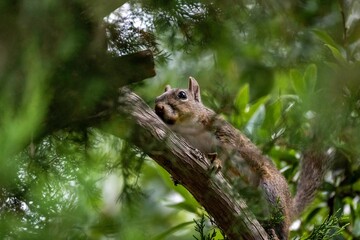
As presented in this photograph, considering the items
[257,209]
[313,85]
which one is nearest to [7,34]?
[257,209]

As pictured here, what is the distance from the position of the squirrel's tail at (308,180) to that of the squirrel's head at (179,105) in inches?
16.3

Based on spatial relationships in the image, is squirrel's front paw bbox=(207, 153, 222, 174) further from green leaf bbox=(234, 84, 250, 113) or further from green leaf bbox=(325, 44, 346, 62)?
green leaf bbox=(234, 84, 250, 113)

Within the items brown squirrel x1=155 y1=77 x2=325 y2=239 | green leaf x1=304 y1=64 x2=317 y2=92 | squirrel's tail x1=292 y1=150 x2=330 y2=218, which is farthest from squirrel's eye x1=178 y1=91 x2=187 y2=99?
green leaf x1=304 y1=64 x2=317 y2=92

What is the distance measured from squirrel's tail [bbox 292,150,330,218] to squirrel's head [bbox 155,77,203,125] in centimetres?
41

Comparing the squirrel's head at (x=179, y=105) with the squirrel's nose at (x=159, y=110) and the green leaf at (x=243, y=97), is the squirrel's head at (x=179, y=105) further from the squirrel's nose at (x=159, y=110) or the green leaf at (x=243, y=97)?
the green leaf at (x=243, y=97)

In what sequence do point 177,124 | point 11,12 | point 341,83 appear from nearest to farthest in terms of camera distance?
point 11,12 < point 341,83 < point 177,124

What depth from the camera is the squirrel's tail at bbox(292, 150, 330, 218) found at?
244cm

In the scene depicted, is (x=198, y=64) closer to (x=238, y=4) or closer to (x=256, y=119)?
(x=238, y=4)

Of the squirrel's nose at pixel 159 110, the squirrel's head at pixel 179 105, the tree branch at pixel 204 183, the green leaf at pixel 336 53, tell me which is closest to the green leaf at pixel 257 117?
the squirrel's head at pixel 179 105

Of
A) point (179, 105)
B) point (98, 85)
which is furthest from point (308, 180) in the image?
point (98, 85)

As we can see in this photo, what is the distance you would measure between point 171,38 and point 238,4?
0.11 m

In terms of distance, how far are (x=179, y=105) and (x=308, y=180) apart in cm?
52

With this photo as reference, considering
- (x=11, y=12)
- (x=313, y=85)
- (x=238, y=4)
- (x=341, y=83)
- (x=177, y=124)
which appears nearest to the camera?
(x=11, y=12)

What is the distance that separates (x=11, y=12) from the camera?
2.18 ft
